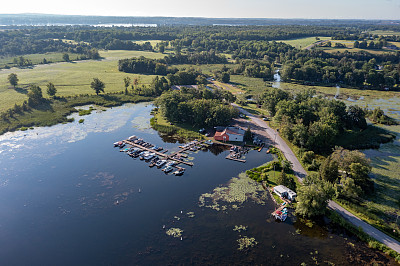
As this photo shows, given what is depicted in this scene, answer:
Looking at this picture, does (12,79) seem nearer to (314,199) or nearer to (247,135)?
(247,135)

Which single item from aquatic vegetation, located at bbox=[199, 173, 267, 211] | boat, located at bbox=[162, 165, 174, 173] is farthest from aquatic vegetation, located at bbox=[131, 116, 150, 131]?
aquatic vegetation, located at bbox=[199, 173, 267, 211]

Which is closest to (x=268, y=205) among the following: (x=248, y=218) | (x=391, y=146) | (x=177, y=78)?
(x=248, y=218)

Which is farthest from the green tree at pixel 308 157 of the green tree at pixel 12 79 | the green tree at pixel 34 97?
the green tree at pixel 12 79

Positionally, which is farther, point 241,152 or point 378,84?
point 378,84

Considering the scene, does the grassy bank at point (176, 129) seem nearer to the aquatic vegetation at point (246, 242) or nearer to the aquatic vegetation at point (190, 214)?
the aquatic vegetation at point (190, 214)

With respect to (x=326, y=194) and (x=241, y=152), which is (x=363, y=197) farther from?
(x=241, y=152)

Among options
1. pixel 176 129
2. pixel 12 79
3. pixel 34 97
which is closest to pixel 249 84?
pixel 176 129
